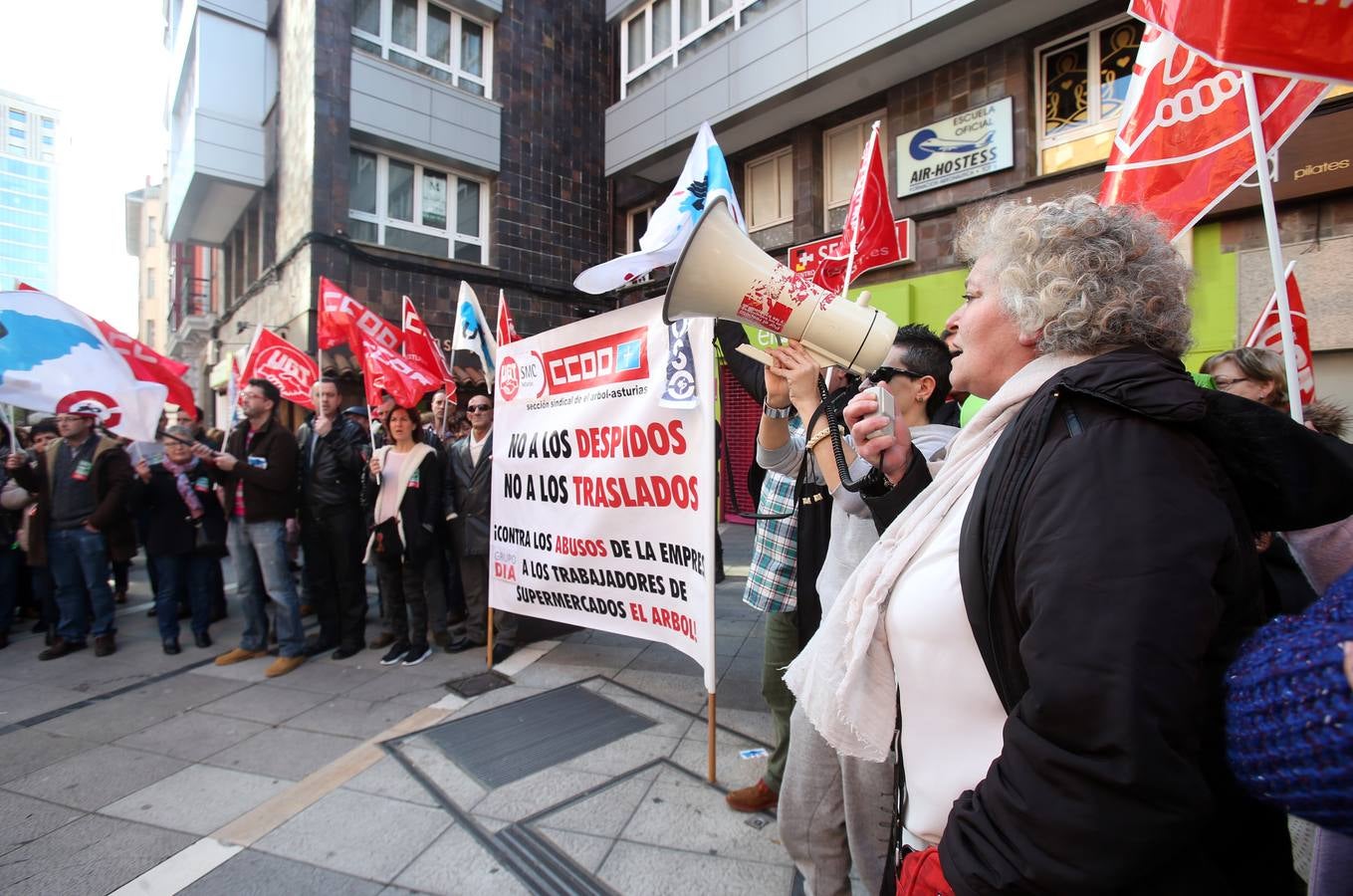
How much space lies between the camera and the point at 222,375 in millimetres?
14812

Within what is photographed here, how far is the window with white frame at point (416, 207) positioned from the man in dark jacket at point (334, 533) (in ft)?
24.3

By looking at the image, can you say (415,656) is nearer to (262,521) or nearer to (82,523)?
(262,521)

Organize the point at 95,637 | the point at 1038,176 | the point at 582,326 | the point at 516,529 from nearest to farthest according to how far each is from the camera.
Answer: the point at 582,326 → the point at 516,529 → the point at 95,637 → the point at 1038,176

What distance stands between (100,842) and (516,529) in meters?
2.21

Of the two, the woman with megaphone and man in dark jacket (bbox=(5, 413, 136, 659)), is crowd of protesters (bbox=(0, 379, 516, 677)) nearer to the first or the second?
man in dark jacket (bbox=(5, 413, 136, 659))

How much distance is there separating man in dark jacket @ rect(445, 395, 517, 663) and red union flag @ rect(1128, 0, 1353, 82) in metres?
4.18

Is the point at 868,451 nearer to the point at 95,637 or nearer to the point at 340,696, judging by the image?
the point at 340,696

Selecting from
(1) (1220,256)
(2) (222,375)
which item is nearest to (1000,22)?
(1) (1220,256)

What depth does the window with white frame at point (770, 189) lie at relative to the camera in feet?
36.0

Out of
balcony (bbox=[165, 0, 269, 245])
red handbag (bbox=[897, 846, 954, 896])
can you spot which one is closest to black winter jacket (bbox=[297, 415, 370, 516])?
red handbag (bbox=[897, 846, 954, 896])

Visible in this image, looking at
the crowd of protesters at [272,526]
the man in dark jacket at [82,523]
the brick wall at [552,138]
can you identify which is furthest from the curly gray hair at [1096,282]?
the brick wall at [552,138]

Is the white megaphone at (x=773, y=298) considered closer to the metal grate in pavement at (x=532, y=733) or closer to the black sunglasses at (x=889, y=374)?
the black sunglasses at (x=889, y=374)

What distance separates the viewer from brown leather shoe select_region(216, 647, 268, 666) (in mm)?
4852

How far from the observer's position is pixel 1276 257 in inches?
74.0
